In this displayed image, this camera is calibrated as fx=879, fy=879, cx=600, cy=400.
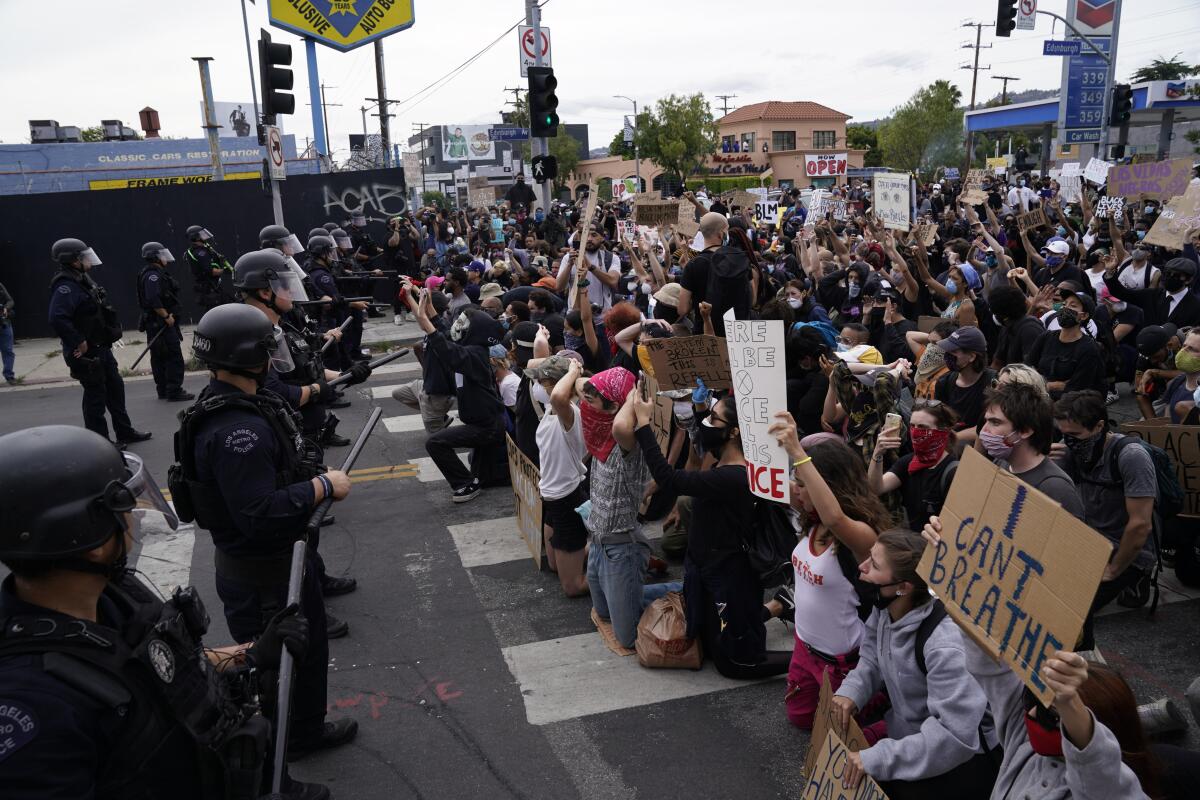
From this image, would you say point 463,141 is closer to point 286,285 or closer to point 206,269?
point 206,269

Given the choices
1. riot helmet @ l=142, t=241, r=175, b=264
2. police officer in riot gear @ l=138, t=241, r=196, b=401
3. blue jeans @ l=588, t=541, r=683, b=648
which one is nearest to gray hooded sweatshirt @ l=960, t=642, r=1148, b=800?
blue jeans @ l=588, t=541, r=683, b=648

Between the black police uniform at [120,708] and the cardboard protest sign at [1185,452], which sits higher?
the black police uniform at [120,708]

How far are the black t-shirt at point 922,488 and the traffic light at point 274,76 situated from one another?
9749 millimetres

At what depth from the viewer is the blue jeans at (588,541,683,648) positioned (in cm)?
530

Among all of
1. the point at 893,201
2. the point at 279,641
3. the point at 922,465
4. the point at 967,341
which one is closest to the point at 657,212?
the point at 893,201

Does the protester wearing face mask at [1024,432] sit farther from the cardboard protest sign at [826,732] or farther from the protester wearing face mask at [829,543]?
the cardboard protest sign at [826,732]

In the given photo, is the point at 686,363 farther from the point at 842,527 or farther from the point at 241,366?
the point at 241,366

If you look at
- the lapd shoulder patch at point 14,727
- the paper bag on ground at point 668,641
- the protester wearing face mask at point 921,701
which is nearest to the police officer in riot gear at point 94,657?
the lapd shoulder patch at point 14,727

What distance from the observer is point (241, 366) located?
4.14m

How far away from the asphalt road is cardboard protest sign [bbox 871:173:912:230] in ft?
21.1

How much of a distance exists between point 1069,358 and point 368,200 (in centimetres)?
1841

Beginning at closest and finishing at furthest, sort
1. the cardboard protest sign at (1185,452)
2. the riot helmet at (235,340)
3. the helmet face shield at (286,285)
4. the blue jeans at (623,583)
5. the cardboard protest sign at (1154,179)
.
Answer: the riot helmet at (235,340) < the blue jeans at (623,583) < the cardboard protest sign at (1185,452) < the helmet face shield at (286,285) < the cardboard protest sign at (1154,179)

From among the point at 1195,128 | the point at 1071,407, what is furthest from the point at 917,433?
the point at 1195,128

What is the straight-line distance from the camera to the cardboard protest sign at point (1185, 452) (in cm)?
550
